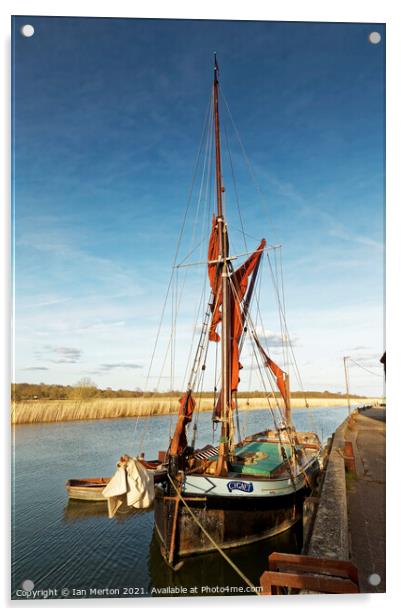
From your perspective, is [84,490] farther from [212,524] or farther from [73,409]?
[212,524]

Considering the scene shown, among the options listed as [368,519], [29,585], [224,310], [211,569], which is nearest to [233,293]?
[224,310]

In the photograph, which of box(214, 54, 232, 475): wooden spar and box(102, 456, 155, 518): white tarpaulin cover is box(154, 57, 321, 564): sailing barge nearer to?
box(214, 54, 232, 475): wooden spar

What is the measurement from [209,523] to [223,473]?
881 millimetres

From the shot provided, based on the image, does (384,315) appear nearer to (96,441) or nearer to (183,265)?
(183,265)

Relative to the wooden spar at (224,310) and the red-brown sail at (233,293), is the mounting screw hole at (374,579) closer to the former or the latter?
the wooden spar at (224,310)

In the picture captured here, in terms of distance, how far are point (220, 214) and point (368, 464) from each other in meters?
6.65

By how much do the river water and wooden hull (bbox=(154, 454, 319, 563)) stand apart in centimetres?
22

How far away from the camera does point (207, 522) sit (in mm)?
6949

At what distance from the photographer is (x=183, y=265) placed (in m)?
8.20

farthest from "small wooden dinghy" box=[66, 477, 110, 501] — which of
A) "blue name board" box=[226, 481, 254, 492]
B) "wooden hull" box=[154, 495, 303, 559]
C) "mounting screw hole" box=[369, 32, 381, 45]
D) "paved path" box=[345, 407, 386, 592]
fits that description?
"mounting screw hole" box=[369, 32, 381, 45]

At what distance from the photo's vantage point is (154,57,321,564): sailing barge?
273 inches

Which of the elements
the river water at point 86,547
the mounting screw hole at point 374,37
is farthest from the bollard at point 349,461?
the mounting screw hole at point 374,37

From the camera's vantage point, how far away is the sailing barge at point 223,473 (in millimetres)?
6930
